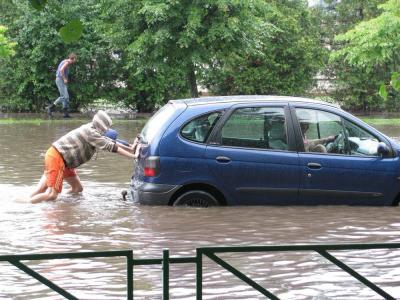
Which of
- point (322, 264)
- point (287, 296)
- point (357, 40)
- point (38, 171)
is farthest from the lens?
point (357, 40)

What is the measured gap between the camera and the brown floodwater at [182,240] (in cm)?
732

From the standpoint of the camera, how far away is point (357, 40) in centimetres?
2933

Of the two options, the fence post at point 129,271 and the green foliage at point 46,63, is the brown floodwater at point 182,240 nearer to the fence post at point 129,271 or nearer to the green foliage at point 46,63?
the fence post at point 129,271

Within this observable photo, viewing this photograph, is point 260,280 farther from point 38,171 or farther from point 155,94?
point 155,94

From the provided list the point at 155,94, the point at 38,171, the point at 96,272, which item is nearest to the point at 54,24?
the point at 155,94

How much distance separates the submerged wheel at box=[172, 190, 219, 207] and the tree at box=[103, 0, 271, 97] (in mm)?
15476

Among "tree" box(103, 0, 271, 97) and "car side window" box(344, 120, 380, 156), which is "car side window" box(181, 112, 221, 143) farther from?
"tree" box(103, 0, 271, 97)

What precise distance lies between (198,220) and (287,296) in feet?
10.4

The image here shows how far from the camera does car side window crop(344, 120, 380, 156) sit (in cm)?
1088

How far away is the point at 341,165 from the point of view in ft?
35.1

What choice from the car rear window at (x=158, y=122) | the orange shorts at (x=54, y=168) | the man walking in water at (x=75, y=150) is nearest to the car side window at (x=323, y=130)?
the car rear window at (x=158, y=122)

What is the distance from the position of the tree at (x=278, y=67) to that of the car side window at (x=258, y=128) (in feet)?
69.0

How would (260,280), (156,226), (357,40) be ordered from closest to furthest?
(260,280) → (156,226) → (357,40)

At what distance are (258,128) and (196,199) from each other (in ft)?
3.87
